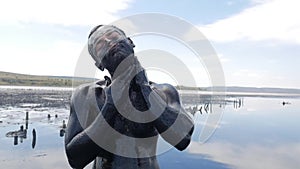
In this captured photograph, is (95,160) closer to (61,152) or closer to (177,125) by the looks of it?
(177,125)

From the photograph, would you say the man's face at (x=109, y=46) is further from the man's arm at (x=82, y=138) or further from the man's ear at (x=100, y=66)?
the man's arm at (x=82, y=138)

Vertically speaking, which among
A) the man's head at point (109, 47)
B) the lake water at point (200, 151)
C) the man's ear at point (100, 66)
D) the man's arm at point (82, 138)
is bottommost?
the lake water at point (200, 151)

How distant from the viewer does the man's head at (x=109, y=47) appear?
7.16ft

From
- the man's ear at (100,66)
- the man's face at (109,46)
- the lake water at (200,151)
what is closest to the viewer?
the man's face at (109,46)

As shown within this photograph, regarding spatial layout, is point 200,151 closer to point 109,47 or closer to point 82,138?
point 82,138

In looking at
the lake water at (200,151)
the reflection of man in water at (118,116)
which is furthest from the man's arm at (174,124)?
the lake water at (200,151)

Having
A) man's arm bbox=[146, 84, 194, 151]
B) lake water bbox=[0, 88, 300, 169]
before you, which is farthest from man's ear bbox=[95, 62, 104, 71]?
lake water bbox=[0, 88, 300, 169]

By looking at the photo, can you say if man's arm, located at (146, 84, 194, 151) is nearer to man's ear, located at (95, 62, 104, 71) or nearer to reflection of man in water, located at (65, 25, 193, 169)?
reflection of man in water, located at (65, 25, 193, 169)

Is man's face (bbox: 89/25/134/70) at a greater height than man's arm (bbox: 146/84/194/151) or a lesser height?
greater

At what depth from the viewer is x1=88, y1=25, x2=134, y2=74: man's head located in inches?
86.0

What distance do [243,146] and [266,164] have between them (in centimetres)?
704

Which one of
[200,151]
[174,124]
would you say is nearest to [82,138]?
[174,124]

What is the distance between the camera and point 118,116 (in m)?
2.31

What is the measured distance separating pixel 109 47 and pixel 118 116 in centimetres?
46
